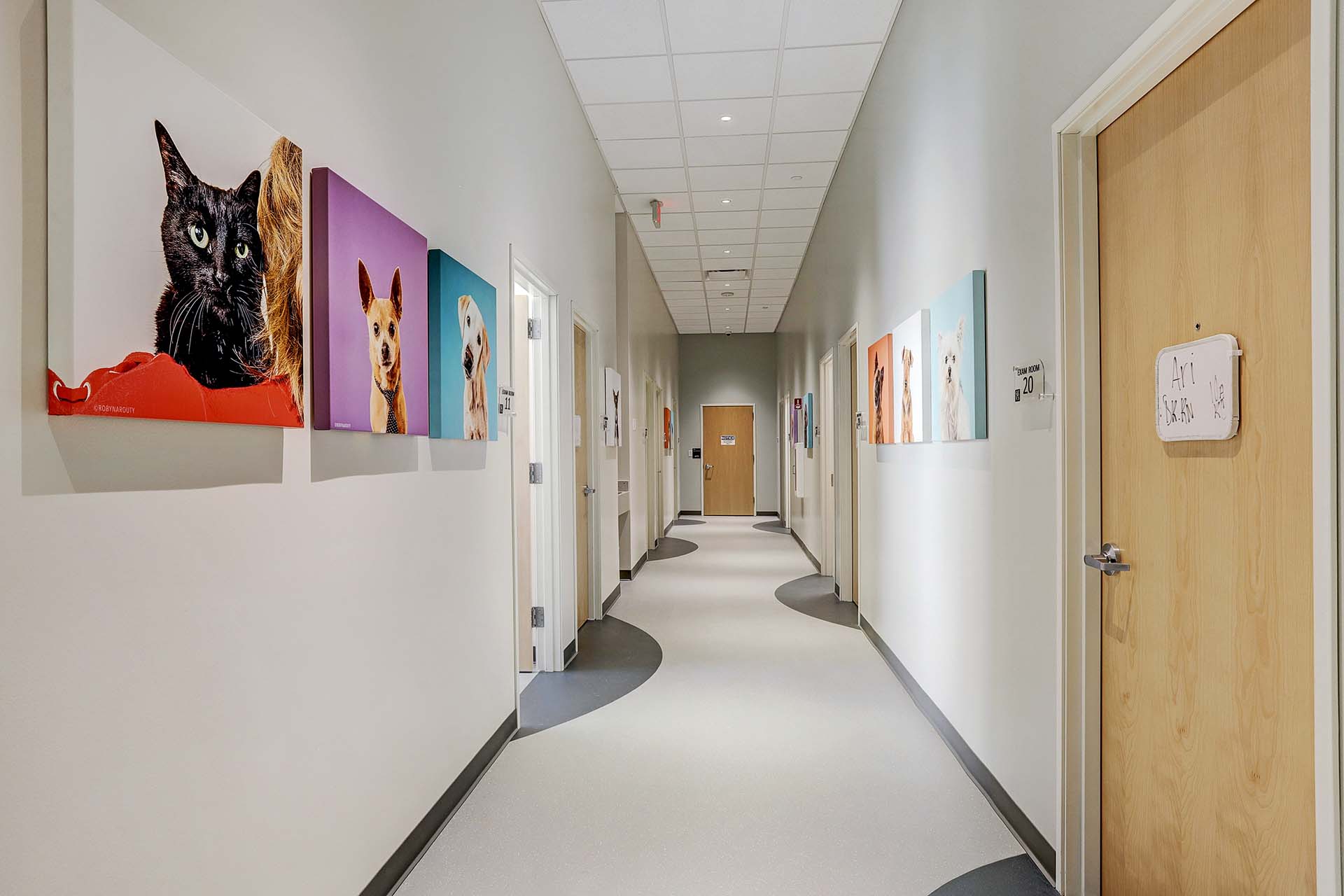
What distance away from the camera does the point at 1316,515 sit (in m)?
1.18

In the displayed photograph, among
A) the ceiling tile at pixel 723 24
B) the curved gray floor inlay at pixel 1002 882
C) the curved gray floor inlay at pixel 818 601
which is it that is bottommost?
the curved gray floor inlay at pixel 818 601

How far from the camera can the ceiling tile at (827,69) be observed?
13.9 feet

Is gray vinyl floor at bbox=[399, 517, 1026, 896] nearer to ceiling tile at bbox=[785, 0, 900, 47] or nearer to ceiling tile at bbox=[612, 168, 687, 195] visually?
ceiling tile at bbox=[785, 0, 900, 47]

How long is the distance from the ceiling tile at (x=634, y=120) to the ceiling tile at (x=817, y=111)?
2.28 feet

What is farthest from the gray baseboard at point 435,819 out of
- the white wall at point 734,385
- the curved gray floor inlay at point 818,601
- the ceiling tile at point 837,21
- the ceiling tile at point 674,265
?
the white wall at point 734,385

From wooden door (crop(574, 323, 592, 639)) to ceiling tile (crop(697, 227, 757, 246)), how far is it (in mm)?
2690

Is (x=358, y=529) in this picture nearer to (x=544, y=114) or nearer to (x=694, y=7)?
(x=544, y=114)

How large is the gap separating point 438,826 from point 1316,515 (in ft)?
8.00

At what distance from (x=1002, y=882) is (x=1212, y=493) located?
1301 mm

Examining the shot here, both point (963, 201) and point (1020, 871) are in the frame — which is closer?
point (1020, 871)

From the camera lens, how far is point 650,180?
6.18 meters

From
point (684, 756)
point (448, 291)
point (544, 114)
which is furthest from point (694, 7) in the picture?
point (684, 756)

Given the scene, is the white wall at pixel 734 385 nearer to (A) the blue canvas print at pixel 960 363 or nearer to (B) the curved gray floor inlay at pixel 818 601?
(B) the curved gray floor inlay at pixel 818 601

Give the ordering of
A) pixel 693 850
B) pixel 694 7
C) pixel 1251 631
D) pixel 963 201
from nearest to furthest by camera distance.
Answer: pixel 1251 631, pixel 693 850, pixel 963 201, pixel 694 7
